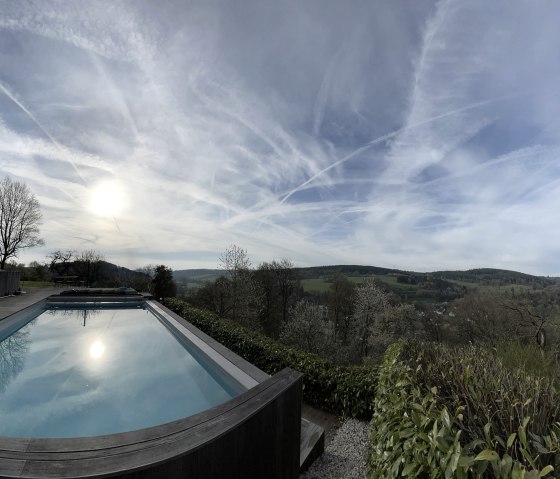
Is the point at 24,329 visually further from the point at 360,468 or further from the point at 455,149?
the point at 455,149

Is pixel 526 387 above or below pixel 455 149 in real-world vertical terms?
below

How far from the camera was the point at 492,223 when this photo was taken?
11.4m

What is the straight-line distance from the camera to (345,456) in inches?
132

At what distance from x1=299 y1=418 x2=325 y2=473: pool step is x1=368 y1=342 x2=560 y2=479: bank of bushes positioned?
1190 mm

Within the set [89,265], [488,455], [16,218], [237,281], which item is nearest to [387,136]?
[488,455]

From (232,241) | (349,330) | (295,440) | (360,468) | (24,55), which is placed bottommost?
(349,330)

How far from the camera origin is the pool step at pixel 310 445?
10.1 feet

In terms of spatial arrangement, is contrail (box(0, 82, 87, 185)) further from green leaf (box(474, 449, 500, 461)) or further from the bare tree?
the bare tree

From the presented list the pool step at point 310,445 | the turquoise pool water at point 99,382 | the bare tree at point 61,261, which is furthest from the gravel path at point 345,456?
the bare tree at point 61,261

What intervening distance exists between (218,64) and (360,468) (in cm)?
779

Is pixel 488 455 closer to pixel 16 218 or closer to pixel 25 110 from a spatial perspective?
pixel 25 110

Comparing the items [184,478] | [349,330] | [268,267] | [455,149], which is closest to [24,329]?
[184,478]

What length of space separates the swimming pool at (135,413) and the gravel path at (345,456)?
409mm

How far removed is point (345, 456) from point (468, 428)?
8.51 ft
